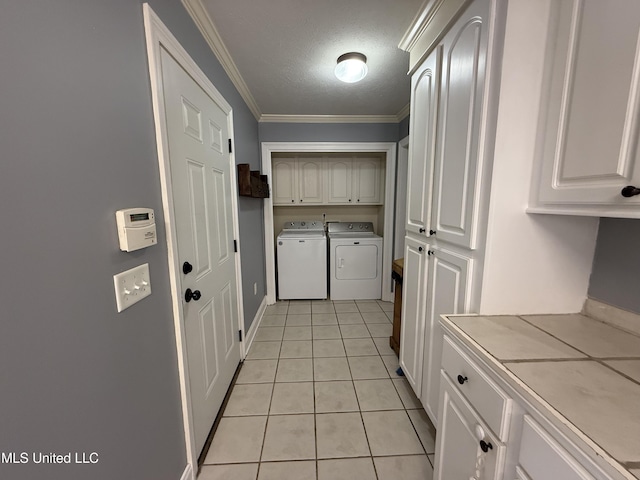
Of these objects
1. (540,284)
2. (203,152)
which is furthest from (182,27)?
(540,284)

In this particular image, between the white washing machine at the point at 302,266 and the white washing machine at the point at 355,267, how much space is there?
136 mm

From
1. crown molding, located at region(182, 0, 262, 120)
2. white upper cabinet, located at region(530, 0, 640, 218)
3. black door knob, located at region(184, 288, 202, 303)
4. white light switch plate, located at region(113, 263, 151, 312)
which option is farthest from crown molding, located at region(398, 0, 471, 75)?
black door knob, located at region(184, 288, 202, 303)

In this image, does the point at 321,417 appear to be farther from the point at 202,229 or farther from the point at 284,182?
the point at 284,182

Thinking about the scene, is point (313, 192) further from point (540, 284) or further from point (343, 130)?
point (540, 284)

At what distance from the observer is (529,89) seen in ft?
2.92

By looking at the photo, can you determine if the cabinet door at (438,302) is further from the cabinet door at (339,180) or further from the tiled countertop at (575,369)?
the cabinet door at (339,180)

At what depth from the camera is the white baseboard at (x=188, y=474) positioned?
116 cm

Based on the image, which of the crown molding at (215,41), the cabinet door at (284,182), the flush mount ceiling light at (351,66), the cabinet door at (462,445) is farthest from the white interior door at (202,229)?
the cabinet door at (284,182)

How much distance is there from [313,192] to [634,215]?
3.18 m

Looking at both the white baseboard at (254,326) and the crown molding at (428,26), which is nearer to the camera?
the crown molding at (428,26)

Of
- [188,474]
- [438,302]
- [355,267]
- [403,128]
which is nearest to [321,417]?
[188,474]

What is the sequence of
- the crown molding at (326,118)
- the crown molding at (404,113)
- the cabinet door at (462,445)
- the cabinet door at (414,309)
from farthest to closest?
the crown molding at (326,118)
the crown molding at (404,113)
the cabinet door at (414,309)
the cabinet door at (462,445)

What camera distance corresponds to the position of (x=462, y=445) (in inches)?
35.1

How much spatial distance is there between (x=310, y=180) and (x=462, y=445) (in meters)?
3.19
